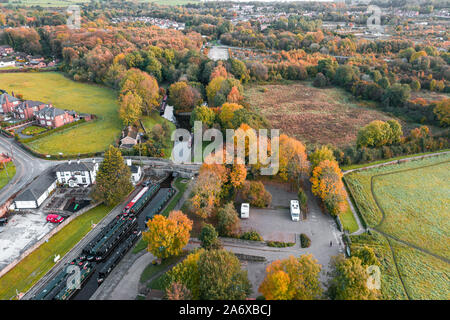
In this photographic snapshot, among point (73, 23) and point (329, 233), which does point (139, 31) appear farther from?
point (329, 233)

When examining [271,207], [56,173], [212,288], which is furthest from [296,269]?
[56,173]

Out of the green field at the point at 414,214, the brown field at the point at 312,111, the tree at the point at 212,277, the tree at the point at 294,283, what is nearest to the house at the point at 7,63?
the brown field at the point at 312,111

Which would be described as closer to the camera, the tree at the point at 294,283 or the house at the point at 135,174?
the tree at the point at 294,283

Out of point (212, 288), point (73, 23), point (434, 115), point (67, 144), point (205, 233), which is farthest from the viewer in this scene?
point (73, 23)

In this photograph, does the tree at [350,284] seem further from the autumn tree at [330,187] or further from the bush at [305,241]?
the autumn tree at [330,187]

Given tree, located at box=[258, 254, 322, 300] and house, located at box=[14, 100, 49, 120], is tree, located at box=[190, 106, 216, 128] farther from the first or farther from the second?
tree, located at box=[258, 254, 322, 300]

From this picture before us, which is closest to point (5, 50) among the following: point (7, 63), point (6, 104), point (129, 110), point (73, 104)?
point (7, 63)

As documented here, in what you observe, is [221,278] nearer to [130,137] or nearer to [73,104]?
[130,137]
